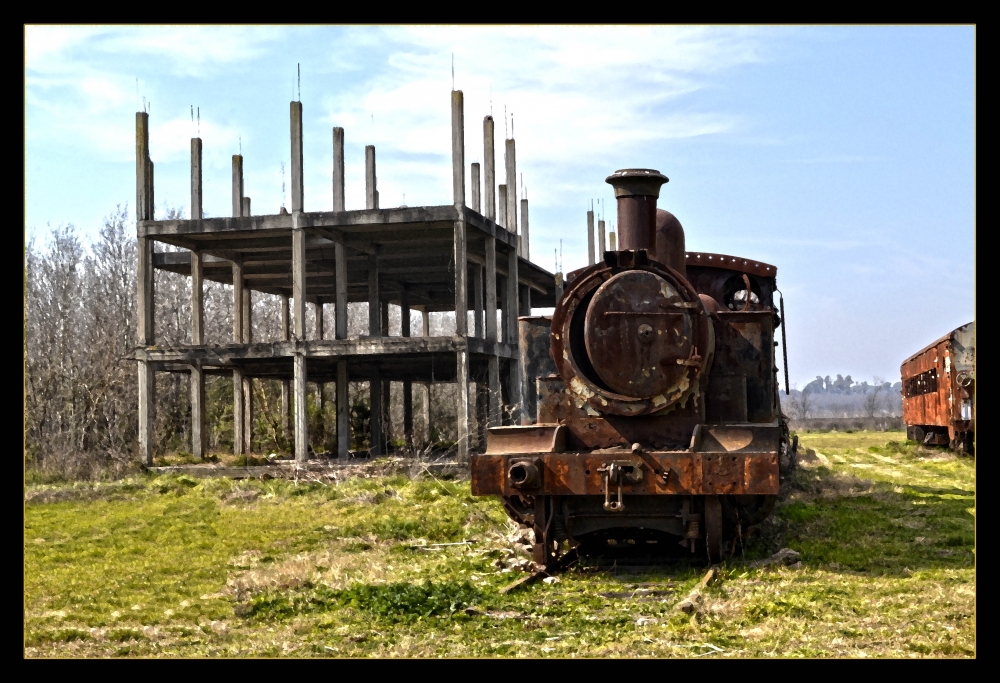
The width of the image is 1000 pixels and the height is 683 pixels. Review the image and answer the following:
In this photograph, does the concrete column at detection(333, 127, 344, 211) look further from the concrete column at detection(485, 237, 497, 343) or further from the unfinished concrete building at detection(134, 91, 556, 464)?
the concrete column at detection(485, 237, 497, 343)

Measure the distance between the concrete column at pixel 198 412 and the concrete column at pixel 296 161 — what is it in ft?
16.2

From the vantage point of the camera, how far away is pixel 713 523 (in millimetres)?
9531

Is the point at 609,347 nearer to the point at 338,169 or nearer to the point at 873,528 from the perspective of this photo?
the point at 873,528

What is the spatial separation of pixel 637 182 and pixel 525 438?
2.64 metres

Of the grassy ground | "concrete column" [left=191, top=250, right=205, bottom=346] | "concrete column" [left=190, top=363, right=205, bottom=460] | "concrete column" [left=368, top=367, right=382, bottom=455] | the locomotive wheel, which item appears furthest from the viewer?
"concrete column" [left=368, top=367, right=382, bottom=455]

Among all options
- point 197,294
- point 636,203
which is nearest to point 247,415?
point 197,294

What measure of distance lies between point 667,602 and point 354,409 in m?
21.7

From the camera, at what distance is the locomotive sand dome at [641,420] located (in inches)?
370

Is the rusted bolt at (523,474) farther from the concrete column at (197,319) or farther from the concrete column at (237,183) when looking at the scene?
the concrete column at (237,183)

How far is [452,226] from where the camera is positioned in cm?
2206

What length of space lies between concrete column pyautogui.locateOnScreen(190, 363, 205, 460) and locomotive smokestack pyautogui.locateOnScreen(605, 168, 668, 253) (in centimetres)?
1606

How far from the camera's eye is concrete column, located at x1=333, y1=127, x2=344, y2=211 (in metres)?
22.3

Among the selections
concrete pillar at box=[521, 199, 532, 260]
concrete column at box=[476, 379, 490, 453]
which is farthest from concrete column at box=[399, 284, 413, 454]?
concrete pillar at box=[521, 199, 532, 260]
